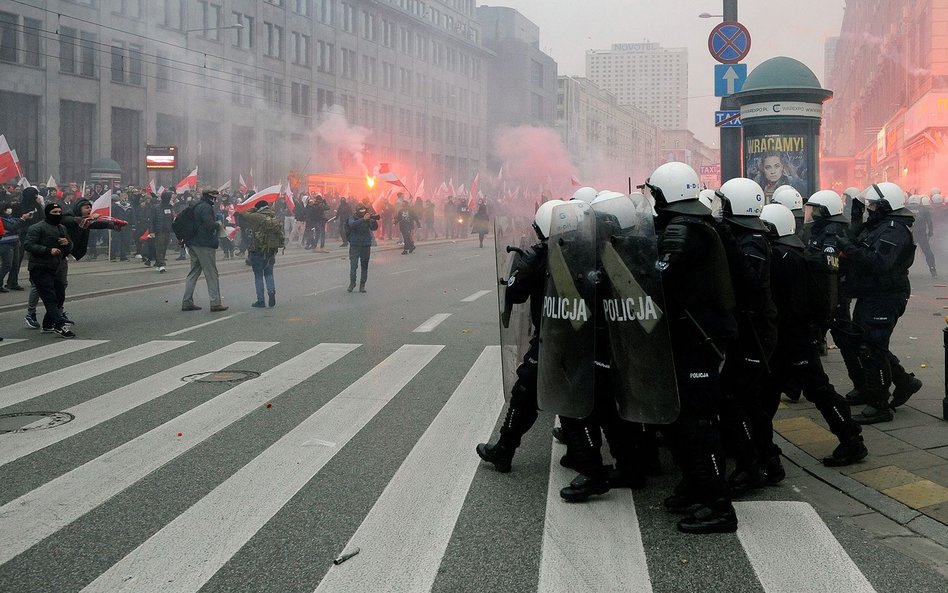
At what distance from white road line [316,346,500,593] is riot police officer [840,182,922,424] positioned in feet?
9.06

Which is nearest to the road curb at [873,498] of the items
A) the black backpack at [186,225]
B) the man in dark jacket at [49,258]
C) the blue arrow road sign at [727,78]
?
the man in dark jacket at [49,258]

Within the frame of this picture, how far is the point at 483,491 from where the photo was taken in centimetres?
511

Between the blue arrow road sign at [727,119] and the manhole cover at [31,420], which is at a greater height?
the blue arrow road sign at [727,119]

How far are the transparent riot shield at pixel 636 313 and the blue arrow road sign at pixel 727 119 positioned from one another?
9.13 m

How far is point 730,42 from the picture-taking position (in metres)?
13.5

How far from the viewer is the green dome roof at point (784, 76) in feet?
37.3

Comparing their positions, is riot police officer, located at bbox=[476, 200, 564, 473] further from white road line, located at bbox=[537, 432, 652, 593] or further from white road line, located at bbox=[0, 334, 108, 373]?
white road line, located at bbox=[0, 334, 108, 373]

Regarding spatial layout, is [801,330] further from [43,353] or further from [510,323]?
[43,353]

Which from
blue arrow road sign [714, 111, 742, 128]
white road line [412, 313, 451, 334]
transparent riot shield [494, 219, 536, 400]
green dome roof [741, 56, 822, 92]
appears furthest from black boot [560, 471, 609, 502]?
blue arrow road sign [714, 111, 742, 128]

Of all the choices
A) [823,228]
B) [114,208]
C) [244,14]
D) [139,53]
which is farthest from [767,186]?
[244,14]

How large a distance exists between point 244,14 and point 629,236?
53.6 metres

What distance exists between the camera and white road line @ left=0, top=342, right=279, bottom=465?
6117 mm

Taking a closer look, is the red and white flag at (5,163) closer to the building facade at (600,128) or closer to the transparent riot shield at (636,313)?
the transparent riot shield at (636,313)

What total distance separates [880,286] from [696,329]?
2.91m
